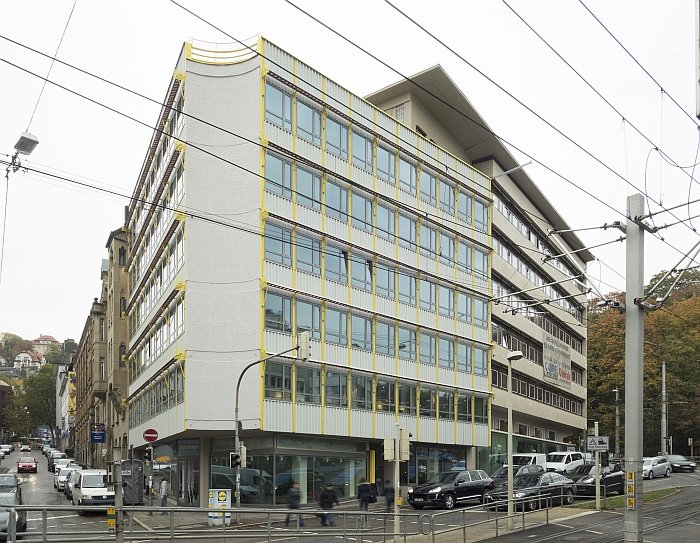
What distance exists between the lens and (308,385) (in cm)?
4003

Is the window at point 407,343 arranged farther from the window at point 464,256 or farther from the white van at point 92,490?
the white van at point 92,490

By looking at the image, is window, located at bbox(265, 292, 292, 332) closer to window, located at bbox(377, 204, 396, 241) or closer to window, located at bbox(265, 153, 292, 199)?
window, located at bbox(265, 153, 292, 199)

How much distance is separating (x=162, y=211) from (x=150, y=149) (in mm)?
6396

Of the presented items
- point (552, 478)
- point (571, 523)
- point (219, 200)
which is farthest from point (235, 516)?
point (219, 200)

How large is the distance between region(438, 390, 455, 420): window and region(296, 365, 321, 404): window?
35.4 ft

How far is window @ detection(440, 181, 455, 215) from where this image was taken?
50791mm

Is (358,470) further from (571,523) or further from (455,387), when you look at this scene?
(571,523)

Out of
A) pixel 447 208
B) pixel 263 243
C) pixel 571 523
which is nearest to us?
pixel 571 523

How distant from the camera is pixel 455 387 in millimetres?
50188

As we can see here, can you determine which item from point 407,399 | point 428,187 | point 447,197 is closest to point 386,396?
point 407,399

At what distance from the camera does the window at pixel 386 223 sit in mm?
45344

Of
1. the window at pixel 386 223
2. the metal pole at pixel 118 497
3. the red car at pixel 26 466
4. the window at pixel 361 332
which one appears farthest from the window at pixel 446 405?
the red car at pixel 26 466

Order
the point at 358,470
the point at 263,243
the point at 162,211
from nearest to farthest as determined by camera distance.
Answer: the point at 263,243
the point at 358,470
the point at 162,211

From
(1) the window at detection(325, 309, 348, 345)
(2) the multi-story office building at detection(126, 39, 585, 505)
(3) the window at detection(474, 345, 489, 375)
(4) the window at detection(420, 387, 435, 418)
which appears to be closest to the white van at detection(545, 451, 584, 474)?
(2) the multi-story office building at detection(126, 39, 585, 505)
